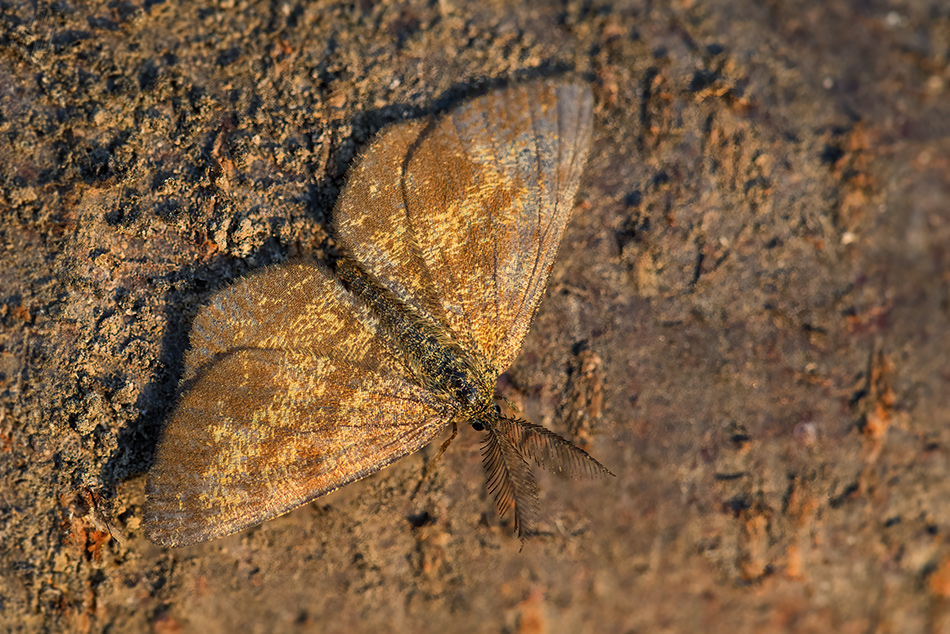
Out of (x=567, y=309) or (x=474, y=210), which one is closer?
(x=474, y=210)

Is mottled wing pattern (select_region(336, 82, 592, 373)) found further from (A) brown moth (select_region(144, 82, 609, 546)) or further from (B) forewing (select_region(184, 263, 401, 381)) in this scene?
(B) forewing (select_region(184, 263, 401, 381))

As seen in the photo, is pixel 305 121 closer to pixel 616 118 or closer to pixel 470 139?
pixel 470 139

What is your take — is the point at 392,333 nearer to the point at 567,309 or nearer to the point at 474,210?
the point at 474,210

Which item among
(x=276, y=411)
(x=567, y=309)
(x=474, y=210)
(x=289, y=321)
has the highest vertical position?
(x=474, y=210)

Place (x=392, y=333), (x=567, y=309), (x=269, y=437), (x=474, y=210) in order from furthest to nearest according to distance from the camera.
→ (x=567, y=309)
(x=474, y=210)
(x=392, y=333)
(x=269, y=437)

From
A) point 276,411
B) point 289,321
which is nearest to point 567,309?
point 289,321

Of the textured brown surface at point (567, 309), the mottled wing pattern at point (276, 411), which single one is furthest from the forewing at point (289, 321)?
the textured brown surface at point (567, 309)

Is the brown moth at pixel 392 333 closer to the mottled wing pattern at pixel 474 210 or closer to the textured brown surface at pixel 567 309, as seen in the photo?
the mottled wing pattern at pixel 474 210
